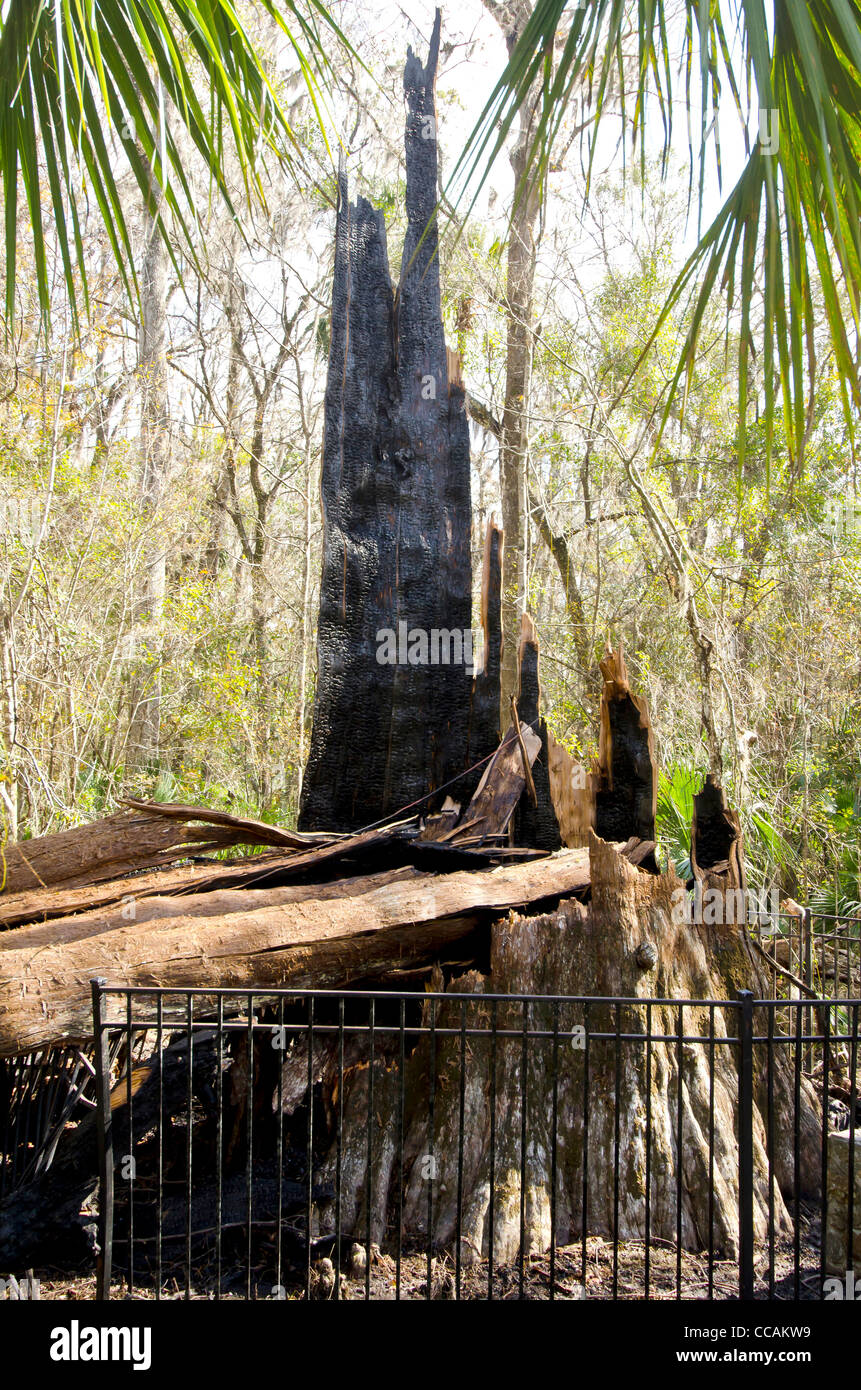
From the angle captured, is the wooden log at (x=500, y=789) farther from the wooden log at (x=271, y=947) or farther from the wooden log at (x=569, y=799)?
the wooden log at (x=271, y=947)

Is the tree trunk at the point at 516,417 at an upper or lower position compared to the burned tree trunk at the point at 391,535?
upper

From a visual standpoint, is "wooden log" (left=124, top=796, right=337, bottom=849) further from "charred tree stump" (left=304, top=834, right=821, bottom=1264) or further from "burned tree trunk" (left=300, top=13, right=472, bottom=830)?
"charred tree stump" (left=304, top=834, right=821, bottom=1264)

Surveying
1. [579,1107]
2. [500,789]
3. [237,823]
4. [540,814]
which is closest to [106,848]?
[237,823]

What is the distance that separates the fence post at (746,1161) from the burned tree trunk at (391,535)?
3063 millimetres

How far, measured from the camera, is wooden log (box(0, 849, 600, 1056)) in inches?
161

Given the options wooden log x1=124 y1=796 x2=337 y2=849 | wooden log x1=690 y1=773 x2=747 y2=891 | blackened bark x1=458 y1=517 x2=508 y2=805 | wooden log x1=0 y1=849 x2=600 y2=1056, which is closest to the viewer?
wooden log x1=0 y1=849 x2=600 y2=1056

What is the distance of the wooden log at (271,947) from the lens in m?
4.09

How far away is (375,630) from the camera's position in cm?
642

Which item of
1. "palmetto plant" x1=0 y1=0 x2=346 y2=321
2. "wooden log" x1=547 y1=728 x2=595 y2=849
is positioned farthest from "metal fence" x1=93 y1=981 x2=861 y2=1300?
"palmetto plant" x1=0 y1=0 x2=346 y2=321

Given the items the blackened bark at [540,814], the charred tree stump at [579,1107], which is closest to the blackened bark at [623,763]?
the blackened bark at [540,814]

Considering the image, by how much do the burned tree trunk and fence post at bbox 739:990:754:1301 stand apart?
306 cm

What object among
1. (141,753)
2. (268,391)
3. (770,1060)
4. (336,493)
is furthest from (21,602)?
(268,391)

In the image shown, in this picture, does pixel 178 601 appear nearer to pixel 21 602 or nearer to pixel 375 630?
pixel 21 602
